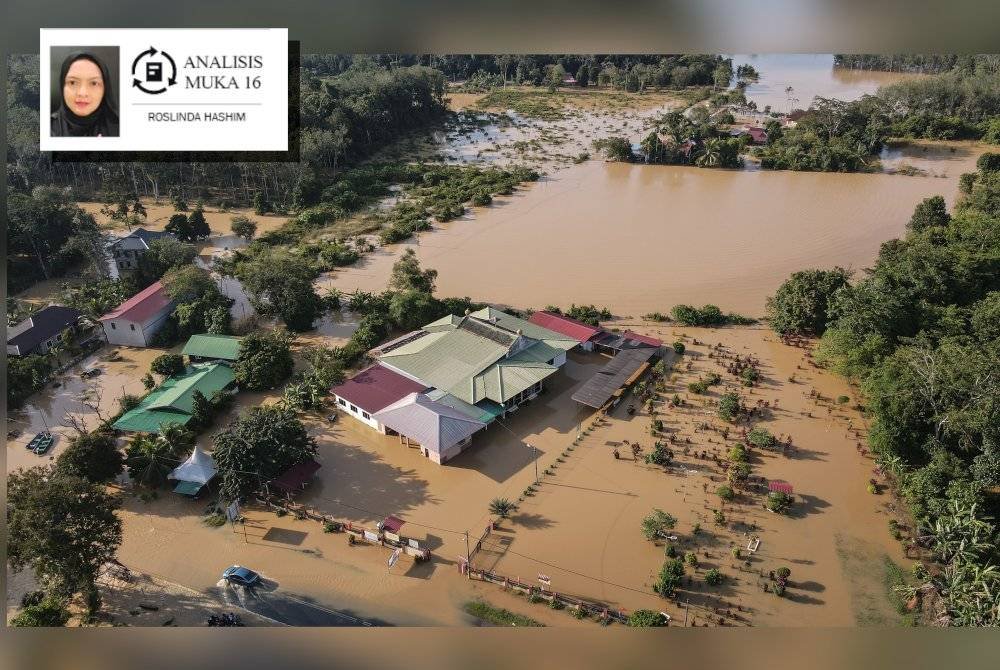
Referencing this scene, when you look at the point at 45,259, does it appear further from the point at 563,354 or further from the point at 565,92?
the point at 565,92

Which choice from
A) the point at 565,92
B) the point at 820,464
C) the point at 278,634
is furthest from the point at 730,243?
the point at 565,92

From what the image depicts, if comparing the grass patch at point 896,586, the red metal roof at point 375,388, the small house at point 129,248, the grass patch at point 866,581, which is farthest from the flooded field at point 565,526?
the small house at point 129,248

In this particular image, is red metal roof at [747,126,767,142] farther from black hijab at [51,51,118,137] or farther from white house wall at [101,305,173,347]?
black hijab at [51,51,118,137]

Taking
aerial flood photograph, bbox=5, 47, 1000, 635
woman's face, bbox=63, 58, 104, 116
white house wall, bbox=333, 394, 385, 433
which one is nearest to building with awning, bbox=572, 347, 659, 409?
aerial flood photograph, bbox=5, 47, 1000, 635

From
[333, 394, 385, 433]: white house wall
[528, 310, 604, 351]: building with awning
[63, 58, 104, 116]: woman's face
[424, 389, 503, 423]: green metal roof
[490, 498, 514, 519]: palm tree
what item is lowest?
[490, 498, 514, 519]: palm tree

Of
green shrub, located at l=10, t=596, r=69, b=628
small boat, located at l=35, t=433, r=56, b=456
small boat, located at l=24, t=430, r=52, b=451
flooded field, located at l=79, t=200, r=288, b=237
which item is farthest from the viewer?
flooded field, located at l=79, t=200, r=288, b=237

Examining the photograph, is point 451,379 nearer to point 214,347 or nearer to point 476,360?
point 476,360
